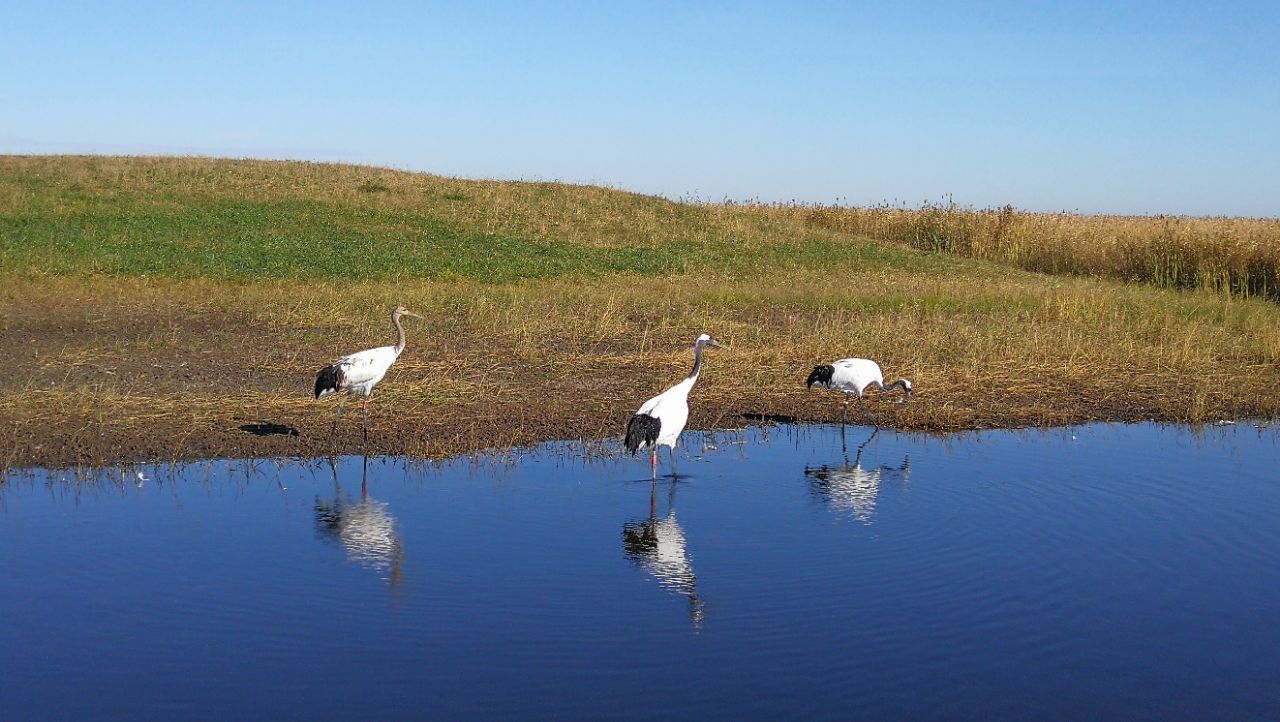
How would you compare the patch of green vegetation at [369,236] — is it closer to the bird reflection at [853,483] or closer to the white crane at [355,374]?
the white crane at [355,374]

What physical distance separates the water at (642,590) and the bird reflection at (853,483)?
0.14 ft

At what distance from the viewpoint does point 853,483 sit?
1081cm

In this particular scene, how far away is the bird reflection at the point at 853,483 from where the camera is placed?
9.88 meters

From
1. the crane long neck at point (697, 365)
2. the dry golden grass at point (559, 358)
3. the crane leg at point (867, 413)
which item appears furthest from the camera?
the crane leg at point (867, 413)

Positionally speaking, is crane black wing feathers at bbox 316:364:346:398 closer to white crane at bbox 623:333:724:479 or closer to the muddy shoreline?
the muddy shoreline

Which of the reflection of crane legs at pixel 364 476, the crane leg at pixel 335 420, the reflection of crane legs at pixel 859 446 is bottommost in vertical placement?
the reflection of crane legs at pixel 364 476

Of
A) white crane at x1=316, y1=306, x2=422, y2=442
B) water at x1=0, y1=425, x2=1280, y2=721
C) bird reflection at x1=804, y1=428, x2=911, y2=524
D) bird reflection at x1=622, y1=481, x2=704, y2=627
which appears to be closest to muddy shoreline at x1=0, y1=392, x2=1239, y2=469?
white crane at x1=316, y1=306, x2=422, y2=442

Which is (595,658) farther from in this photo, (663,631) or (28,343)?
(28,343)

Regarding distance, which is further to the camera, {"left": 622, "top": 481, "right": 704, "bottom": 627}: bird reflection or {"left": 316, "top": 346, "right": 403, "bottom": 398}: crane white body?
{"left": 316, "top": 346, "right": 403, "bottom": 398}: crane white body

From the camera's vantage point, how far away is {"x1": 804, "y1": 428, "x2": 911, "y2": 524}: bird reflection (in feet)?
32.4

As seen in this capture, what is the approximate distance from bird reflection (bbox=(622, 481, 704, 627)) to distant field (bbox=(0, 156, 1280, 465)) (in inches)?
118

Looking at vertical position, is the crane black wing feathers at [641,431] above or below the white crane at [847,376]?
below

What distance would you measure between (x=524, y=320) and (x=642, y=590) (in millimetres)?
12659

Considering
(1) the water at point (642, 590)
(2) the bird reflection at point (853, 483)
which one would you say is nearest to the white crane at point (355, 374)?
(1) the water at point (642, 590)
